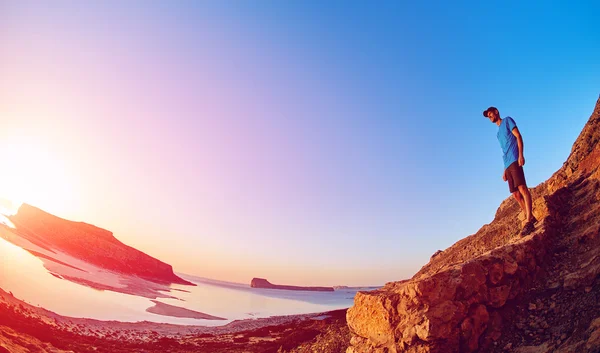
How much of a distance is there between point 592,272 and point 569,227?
1983mm

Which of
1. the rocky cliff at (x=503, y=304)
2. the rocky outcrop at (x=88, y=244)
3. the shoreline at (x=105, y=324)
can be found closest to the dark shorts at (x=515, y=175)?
the rocky cliff at (x=503, y=304)

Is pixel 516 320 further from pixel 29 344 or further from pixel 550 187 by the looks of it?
pixel 29 344

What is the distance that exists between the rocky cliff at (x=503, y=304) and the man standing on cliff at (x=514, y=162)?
0.58 meters

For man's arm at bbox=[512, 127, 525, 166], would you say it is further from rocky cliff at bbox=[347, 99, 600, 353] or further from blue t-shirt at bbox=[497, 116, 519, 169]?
rocky cliff at bbox=[347, 99, 600, 353]

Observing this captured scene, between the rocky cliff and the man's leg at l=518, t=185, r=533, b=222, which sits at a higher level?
the man's leg at l=518, t=185, r=533, b=222

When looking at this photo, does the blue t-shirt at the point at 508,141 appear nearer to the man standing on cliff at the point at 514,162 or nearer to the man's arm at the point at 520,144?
the man standing on cliff at the point at 514,162

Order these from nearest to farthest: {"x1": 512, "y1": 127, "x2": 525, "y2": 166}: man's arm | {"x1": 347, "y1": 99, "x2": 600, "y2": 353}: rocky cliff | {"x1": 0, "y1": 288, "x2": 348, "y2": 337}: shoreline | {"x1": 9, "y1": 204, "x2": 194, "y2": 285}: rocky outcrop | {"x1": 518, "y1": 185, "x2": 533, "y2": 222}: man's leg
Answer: {"x1": 347, "y1": 99, "x2": 600, "y2": 353}: rocky cliff, {"x1": 512, "y1": 127, "x2": 525, "y2": 166}: man's arm, {"x1": 518, "y1": 185, "x2": 533, "y2": 222}: man's leg, {"x1": 0, "y1": 288, "x2": 348, "y2": 337}: shoreline, {"x1": 9, "y1": 204, "x2": 194, "y2": 285}: rocky outcrop

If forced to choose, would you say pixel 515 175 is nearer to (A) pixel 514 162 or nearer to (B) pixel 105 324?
(A) pixel 514 162

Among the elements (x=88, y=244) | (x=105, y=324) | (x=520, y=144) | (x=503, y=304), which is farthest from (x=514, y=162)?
(x=88, y=244)

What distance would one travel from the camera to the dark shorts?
6.42 meters

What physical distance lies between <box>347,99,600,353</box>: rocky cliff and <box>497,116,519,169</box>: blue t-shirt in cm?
149

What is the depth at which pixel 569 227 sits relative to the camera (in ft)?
20.1

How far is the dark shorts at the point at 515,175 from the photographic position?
6422mm

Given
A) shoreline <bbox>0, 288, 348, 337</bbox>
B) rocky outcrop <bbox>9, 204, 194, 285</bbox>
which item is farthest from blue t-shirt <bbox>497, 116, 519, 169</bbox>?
rocky outcrop <bbox>9, 204, 194, 285</bbox>
